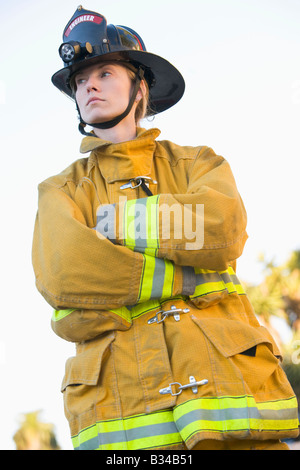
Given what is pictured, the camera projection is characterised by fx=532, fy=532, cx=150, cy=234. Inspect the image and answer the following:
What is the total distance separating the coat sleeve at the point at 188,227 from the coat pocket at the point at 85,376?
1.72ft

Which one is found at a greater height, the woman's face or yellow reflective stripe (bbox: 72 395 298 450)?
the woman's face

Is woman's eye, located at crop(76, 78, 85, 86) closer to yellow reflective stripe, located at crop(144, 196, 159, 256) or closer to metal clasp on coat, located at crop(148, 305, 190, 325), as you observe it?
yellow reflective stripe, located at crop(144, 196, 159, 256)

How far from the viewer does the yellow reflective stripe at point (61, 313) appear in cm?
267

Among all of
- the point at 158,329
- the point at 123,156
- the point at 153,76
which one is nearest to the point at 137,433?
the point at 158,329

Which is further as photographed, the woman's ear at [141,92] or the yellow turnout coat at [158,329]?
the woman's ear at [141,92]

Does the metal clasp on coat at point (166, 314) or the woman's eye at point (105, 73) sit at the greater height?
the woman's eye at point (105, 73)

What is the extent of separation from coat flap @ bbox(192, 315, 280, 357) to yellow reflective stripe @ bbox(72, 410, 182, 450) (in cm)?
40

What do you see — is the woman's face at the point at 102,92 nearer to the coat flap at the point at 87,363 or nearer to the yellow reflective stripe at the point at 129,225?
the yellow reflective stripe at the point at 129,225

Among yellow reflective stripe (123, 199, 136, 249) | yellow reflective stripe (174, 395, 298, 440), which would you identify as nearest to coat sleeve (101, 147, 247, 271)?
yellow reflective stripe (123, 199, 136, 249)

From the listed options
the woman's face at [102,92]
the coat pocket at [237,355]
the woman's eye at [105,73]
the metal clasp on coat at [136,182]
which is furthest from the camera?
→ the woman's eye at [105,73]

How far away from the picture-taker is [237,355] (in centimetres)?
261

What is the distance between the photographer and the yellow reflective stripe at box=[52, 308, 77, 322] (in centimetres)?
267

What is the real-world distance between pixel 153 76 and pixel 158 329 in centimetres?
196

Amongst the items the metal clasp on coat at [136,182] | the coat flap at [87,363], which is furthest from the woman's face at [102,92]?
the coat flap at [87,363]
